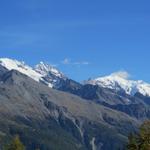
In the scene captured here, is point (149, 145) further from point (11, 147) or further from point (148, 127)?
point (11, 147)

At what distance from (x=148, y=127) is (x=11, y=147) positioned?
26.7 m

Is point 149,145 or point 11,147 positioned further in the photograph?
point 11,147

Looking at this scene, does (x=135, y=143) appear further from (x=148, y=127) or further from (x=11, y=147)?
(x=11, y=147)

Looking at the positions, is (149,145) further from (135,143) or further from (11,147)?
(11,147)

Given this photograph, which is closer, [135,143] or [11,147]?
[135,143]

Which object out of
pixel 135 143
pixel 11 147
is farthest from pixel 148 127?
pixel 11 147

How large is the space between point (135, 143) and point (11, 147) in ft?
83.5

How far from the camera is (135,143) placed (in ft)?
231

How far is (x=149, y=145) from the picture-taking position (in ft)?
219

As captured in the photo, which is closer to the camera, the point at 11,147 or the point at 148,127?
the point at 148,127

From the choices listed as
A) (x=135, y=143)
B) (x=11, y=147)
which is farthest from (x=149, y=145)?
(x=11, y=147)

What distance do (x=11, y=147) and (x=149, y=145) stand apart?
29067 mm
